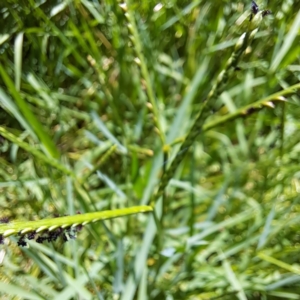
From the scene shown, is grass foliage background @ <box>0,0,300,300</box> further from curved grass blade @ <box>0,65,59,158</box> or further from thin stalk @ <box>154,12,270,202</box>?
thin stalk @ <box>154,12,270,202</box>

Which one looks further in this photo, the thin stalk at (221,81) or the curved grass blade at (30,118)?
the curved grass blade at (30,118)

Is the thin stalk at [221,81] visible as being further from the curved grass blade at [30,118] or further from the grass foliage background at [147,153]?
the curved grass blade at [30,118]

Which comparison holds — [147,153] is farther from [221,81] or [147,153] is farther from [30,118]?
[221,81]

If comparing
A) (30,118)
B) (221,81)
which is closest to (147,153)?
(30,118)

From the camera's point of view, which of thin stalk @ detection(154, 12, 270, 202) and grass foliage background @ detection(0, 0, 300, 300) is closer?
thin stalk @ detection(154, 12, 270, 202)

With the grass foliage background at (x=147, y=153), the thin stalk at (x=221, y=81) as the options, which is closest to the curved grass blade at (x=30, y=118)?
the grass foliage background at (x=147, y=153)

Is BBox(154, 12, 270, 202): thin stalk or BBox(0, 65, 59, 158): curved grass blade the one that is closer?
BBox(154, 12, 270, 202): thin stalk

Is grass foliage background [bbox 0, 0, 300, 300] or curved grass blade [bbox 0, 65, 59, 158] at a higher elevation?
curved grass blade [bbox 0, 65, 59, 158]

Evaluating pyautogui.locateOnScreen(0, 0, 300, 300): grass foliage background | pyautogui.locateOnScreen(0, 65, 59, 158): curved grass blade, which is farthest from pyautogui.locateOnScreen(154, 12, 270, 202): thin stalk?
pyautogui.locateOnScreen(0, 65, 59, 158): curved grass blade

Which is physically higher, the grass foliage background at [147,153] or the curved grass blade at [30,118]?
the curved grass blade at [30,118]
